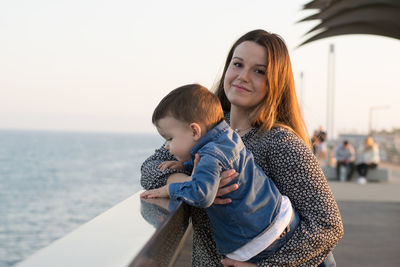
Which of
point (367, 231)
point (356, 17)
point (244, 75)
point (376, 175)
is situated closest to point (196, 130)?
point (244, 75)

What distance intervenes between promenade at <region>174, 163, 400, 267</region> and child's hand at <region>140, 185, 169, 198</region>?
14.0 ft

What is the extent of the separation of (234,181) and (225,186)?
4cm

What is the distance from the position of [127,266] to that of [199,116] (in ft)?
3.00

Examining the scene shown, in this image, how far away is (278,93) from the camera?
234cm

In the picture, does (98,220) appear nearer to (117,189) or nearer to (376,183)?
(376,183)

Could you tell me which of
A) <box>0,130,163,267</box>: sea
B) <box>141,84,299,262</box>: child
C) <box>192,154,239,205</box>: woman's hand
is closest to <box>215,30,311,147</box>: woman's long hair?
<box>141,84,299,262</box>: child

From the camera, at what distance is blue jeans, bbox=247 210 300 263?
2.01 metres

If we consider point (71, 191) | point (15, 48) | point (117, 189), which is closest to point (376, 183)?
point (117, 189)

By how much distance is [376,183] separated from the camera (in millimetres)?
17500

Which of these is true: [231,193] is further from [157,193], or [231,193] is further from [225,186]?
[157,193]

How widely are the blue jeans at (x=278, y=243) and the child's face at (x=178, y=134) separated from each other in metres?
0.49

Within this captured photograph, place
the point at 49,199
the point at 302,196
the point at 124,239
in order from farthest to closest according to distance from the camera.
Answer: the point at 49,199 → the point at 302,196 → the point at 124,239

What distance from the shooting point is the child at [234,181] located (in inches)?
74.0

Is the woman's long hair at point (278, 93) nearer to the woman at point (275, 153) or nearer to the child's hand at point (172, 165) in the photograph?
the woman at point (275, 153)
